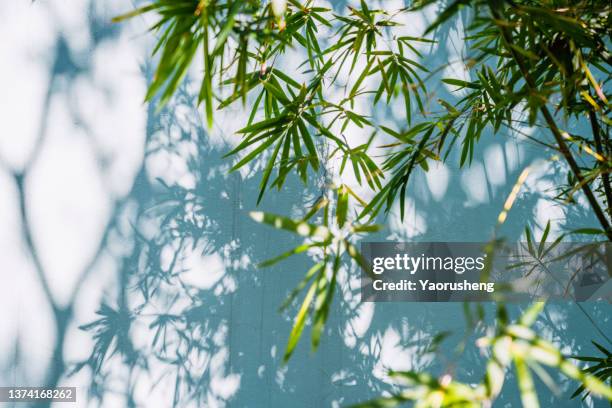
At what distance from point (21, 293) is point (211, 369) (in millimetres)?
1140

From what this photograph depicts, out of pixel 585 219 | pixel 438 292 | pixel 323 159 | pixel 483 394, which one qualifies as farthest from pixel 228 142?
pixel 483 394

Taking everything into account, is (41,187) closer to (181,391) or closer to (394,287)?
(181,391)

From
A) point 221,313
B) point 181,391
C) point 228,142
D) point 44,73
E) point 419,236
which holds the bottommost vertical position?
point 181,391

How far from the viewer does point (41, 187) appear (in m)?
3.29

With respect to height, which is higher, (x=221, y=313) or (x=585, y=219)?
(x=585, y=219)

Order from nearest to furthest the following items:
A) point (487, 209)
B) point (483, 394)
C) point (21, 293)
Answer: point (483, 394) < point (21, 293) < point (487, 209)

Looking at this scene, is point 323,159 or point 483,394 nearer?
point 483,394

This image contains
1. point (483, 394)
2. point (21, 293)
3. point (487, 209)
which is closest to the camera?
point (483, 394)
